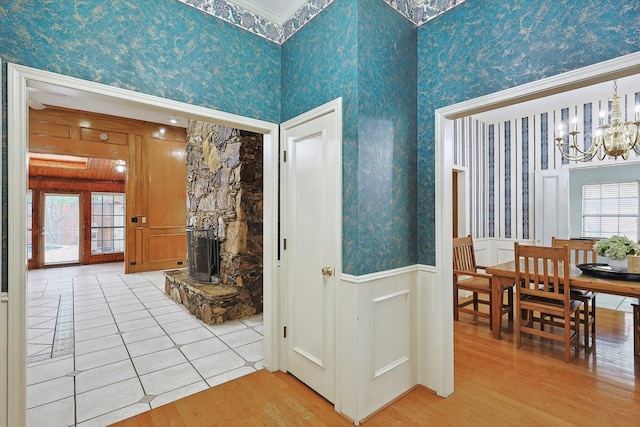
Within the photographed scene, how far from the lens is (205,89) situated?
224 cm

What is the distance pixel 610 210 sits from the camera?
587 centimetres

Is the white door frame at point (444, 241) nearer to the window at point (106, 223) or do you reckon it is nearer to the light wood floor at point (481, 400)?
the light wood floor at point (481, 400)

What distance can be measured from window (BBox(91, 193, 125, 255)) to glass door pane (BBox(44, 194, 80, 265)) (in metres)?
0.35

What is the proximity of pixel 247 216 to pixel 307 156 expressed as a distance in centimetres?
182

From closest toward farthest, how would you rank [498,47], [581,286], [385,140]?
[498,47], [385,140], [581,286]

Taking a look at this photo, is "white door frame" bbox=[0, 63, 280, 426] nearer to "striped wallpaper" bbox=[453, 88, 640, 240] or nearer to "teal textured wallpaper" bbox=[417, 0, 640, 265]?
"teal textured wallpaper" bbox=[417, 0, 640, 265]

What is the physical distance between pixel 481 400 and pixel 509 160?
461 centimetres

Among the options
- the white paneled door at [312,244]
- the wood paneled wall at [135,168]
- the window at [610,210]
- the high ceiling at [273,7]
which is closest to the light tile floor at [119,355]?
the white paneled door at [312,244]

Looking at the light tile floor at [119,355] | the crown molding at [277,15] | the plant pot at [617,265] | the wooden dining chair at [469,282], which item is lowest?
the light tile floor at [119,355]

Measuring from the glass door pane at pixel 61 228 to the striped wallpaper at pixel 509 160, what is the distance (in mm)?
9213

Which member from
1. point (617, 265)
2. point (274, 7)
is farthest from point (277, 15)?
point (617, 265)

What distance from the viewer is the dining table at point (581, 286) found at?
252 cm

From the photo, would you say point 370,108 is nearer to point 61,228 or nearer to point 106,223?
point 106,223

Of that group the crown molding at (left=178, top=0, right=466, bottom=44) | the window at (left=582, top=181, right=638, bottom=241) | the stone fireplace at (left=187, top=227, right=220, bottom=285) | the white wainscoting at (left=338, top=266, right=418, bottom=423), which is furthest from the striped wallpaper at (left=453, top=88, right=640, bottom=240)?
the stone fireplace at (left=187, top=227, right=220, bottom=285)
